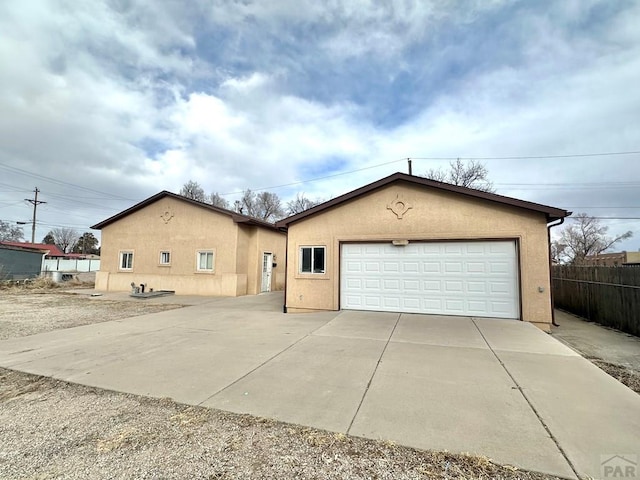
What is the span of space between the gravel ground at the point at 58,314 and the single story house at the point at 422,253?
233 inches

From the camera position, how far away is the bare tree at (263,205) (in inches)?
1875

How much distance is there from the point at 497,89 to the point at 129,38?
13.0 m

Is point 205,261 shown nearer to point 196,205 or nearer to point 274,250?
point 196,205

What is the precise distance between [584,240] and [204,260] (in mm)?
42936

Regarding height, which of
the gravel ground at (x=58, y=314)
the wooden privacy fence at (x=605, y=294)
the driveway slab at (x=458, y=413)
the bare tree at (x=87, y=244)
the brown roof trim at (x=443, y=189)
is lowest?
the gravel ground at (x=58, y=314)

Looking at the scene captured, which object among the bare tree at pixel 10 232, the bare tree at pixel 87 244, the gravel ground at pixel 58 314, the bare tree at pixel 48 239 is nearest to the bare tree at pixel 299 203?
the gravel ground at pixel 58 314

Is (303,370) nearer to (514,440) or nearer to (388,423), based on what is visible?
(388,423)

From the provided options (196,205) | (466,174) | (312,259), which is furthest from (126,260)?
(466,174)

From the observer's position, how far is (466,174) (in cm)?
3028

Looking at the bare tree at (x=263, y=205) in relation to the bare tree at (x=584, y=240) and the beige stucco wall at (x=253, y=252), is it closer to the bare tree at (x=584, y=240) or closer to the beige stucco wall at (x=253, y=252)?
the beige stucco wall at (x=253, y=252)

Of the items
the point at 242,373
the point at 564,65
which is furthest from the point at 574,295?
the point at 242,373

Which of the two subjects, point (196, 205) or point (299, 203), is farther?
point (299, 203)

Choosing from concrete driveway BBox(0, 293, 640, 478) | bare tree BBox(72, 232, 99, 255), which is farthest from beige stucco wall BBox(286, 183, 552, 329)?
bare tree BBox(72, 232, 99, 255)

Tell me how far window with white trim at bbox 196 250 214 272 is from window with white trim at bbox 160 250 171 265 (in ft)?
6.39
